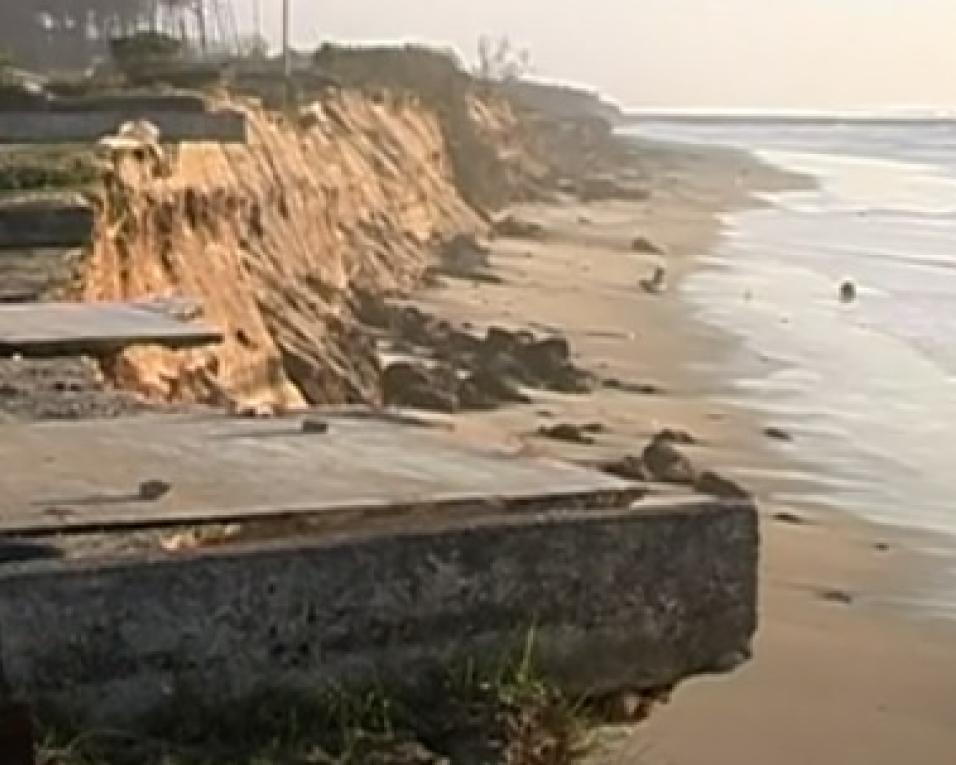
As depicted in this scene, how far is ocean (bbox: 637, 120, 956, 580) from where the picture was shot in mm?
20906

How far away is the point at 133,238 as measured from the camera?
1745 cm

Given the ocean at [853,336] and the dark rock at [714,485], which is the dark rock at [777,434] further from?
the dark rock at [714,485]

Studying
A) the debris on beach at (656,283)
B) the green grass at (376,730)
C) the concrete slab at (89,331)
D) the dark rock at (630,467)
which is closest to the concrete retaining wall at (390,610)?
the green grass at (376,730)

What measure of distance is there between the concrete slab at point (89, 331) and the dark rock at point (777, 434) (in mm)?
13117

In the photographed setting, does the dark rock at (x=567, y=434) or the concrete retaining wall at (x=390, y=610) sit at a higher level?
the concrete retaining wall at (x=390, y=610)

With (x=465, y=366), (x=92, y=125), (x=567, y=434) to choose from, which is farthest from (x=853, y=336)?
(x=92, y=125)

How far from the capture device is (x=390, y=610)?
18.6ft

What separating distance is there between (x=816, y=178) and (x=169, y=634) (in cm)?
8602

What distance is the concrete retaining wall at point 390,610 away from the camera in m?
5.34

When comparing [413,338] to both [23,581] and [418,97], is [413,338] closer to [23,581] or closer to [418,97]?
[23,581]

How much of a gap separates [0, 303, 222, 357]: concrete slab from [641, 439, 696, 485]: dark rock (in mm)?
8581

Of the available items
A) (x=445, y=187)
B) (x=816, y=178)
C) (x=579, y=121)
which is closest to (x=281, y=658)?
(x=445, y=187)

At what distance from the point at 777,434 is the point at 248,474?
1698 cm

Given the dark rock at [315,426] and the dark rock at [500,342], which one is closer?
the dark rock at [315,426]
